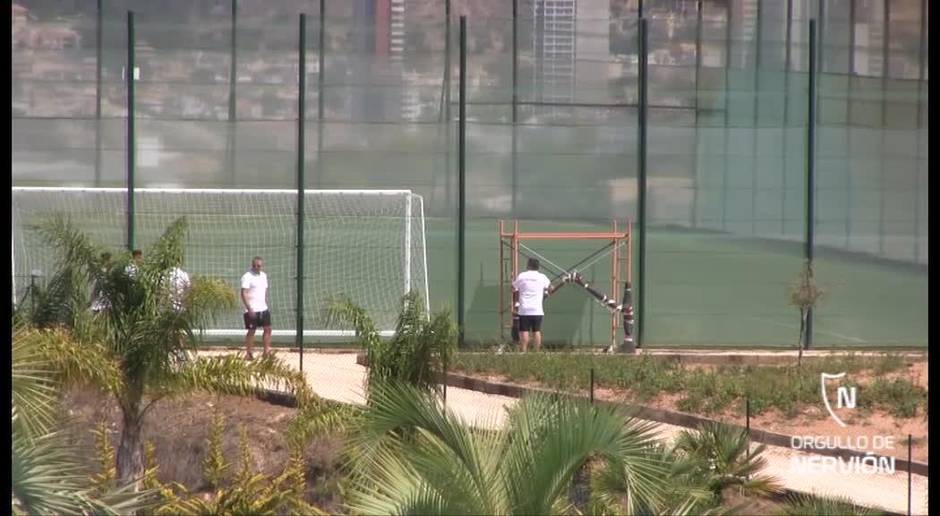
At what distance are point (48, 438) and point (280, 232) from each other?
4114 millimetres

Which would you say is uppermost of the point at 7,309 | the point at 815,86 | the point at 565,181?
the point at 815,86

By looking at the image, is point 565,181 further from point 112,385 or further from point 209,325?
point 112,385

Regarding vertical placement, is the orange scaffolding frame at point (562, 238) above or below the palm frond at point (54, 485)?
above

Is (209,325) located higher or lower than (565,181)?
lower

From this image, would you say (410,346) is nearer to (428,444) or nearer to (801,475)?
(428,444)

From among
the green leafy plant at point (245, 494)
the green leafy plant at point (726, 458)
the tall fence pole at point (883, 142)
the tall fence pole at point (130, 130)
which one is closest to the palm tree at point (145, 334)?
the green leafy plant at point (245, 494)

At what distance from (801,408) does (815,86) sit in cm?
346

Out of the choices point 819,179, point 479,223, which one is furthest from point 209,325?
point 819,179

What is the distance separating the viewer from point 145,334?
1123cm

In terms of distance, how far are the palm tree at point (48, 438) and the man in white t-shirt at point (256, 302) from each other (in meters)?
1.75

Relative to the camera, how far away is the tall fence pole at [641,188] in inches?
538

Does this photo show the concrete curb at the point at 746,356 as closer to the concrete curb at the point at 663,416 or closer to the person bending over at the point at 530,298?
the person bending over at the point at 530,298

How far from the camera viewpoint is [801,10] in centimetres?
1327

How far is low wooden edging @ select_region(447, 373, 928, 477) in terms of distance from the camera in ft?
36.5
